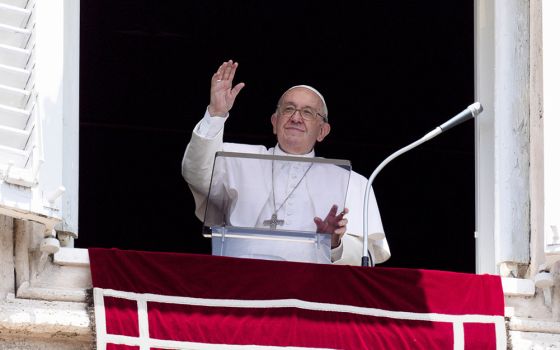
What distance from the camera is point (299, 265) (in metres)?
7.05

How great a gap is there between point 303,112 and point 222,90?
712 millimetres

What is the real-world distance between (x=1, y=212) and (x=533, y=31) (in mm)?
2221

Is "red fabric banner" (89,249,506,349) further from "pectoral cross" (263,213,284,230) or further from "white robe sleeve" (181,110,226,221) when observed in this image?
"white robe sleeve" (181,110,226,221)

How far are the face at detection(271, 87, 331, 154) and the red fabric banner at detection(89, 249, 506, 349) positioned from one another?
3.95 feet

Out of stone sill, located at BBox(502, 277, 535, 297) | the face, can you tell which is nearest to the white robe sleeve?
the face

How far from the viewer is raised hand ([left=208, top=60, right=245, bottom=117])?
7.55 metres

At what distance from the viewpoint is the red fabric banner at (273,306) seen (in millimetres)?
6914

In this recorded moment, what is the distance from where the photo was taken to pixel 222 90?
7566mm

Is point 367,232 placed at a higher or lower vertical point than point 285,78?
lower

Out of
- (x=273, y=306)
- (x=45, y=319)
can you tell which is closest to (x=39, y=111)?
(x=45, y=319)

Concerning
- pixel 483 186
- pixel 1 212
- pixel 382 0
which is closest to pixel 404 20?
pixel 382 0

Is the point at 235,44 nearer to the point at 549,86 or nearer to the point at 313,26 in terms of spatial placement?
the point at 313,26

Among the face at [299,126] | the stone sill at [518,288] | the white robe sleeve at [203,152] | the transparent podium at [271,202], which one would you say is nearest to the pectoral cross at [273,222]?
the transparent podium at [271,202]

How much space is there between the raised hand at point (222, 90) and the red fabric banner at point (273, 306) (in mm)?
798
